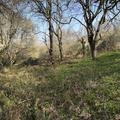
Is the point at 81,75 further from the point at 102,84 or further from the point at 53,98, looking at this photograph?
the point at 53,98

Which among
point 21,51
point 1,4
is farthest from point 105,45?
point 1,4

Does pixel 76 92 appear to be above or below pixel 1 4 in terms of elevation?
below

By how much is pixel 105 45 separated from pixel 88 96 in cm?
2937

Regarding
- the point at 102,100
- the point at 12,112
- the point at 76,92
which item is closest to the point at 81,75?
the point at 76,92

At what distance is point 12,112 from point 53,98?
5.85 feet

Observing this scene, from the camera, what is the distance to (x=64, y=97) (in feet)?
34.2

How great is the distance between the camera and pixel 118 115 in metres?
8.47

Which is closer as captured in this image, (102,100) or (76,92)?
(102,100)

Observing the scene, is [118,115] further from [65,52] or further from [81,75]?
[65,52]

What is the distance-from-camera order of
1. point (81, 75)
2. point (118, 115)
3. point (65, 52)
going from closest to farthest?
point (118, 115), point (81, 75), point (65, 52)

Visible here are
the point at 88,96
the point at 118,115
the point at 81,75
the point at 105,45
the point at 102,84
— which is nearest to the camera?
the point at 118,115

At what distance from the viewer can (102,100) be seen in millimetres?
9703

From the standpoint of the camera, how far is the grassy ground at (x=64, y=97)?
29.5ft

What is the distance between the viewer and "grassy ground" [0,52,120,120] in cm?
900
